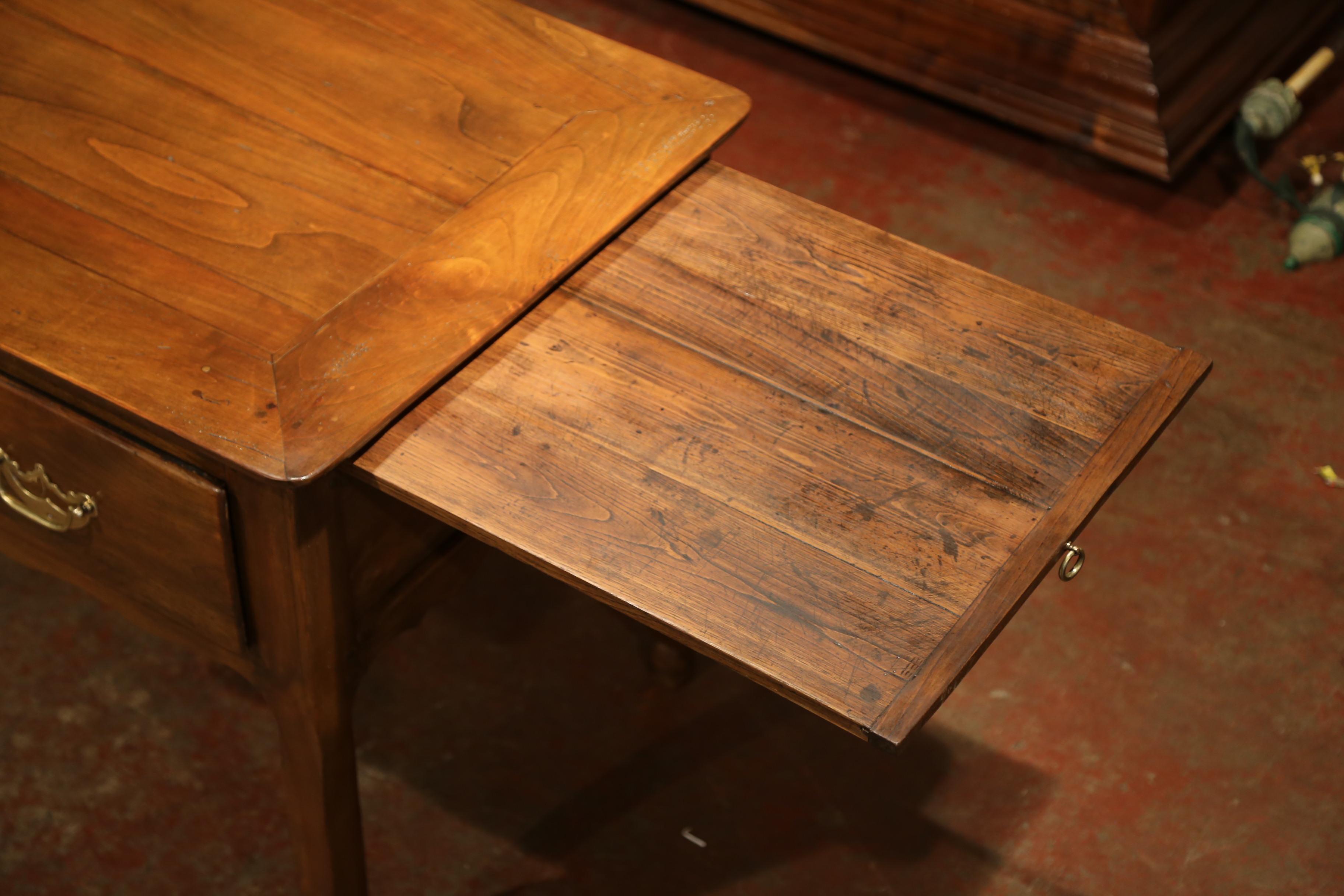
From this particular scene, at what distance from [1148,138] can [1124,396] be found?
144 centimetres

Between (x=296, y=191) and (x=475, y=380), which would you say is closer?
(x=475, y=380)

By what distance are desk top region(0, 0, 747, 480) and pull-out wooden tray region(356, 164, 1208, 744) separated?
0.06m

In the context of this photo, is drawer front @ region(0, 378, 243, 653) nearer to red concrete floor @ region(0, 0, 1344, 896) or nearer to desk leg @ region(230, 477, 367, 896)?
desk leg @ region(230, 477, 367, 896)

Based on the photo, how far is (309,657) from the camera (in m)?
1.12

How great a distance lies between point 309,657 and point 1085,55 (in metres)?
1.81

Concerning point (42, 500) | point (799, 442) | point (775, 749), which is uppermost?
point (799, 442)

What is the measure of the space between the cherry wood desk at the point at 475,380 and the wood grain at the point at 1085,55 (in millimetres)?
1251

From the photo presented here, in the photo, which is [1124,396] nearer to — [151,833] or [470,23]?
[470,23]

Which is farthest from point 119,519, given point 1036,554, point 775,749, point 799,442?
point 775,749

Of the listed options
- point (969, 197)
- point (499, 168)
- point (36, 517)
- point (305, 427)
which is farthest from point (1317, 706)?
point (36, 517)

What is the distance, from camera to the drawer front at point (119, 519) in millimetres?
1065

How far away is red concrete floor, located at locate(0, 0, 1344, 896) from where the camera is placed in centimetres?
158

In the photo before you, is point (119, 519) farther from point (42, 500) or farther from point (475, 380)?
point (475, 380)

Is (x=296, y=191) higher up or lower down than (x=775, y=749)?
higher up
